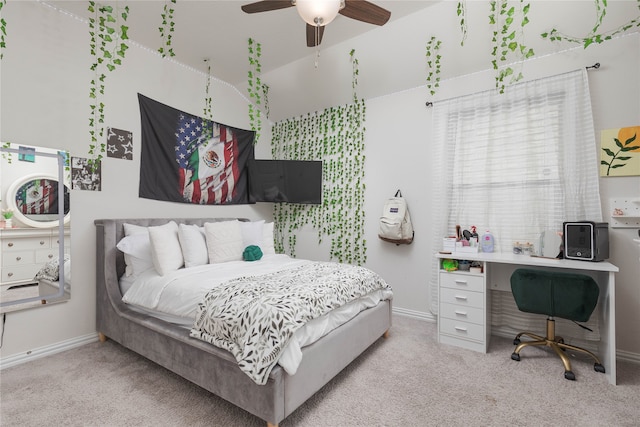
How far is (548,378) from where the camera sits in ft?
6.83

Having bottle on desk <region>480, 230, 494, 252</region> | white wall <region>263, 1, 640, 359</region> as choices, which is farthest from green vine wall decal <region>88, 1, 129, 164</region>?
bottle on desk <region>480, 230, 494, 252</region>

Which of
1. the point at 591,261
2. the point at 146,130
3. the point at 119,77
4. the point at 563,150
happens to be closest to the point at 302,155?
the point at 146,130

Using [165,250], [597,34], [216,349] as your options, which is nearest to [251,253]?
[165,250]

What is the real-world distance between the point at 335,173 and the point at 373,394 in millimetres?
2675

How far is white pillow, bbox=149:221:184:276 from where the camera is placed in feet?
7.80

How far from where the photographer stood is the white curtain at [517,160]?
8.22 feet

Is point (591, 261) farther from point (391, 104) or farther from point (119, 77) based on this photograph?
point (119, 77)

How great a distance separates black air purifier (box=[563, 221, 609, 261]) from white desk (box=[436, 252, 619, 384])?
0.06 meters

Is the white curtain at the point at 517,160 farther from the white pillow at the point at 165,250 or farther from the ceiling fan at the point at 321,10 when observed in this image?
the white pillow at the point at 165,250

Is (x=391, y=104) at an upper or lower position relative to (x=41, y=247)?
upper

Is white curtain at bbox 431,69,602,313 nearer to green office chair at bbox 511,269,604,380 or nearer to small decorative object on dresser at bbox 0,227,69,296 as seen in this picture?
green office chair at bbox 511,269,604,380

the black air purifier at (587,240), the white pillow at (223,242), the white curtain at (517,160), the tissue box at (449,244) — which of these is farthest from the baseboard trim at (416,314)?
the white pillow at (223,242)

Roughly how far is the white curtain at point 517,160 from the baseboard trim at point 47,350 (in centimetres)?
336

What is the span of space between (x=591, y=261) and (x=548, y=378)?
0.96 metres
